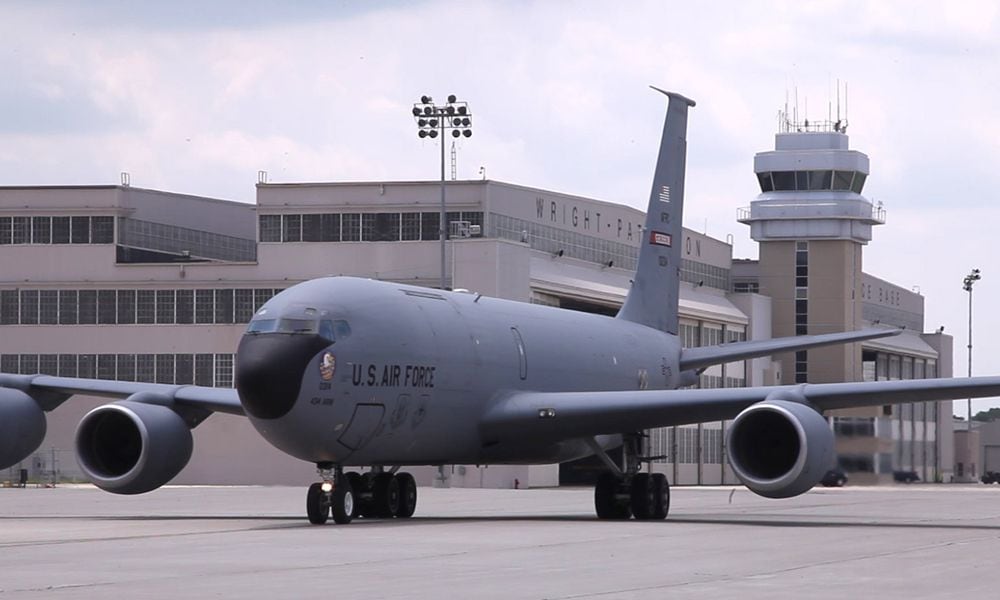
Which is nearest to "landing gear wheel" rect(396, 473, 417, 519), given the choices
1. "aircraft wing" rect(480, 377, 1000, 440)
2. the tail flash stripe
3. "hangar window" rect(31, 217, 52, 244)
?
"aircraft wing" rect(480, 377, 1000, 440)

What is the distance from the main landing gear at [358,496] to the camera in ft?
95.7

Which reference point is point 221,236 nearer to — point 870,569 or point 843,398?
point 843,398

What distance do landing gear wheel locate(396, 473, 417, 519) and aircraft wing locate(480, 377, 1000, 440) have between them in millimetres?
1708

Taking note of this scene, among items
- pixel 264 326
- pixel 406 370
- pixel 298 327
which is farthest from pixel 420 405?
pixel 264 326

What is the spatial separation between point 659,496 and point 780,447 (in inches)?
137

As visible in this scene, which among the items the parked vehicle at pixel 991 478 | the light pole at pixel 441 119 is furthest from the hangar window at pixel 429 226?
the parked vehicle at pixel 991 478

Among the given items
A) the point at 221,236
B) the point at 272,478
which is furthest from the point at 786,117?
the point at 272,478

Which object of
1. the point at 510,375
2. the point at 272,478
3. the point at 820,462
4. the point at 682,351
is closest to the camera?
the point at 820,462

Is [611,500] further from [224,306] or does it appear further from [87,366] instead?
[87,366]

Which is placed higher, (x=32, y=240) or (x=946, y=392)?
(x=32, y=240)

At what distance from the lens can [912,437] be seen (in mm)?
43656

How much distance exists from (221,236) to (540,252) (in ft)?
67.8

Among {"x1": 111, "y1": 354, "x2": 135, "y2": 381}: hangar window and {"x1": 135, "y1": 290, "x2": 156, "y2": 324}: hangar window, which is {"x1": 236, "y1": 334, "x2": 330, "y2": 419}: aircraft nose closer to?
{"x1": 111, "y1": 354, "x2": 135, "y2": 381}: hangar window

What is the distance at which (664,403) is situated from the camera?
32.0m
